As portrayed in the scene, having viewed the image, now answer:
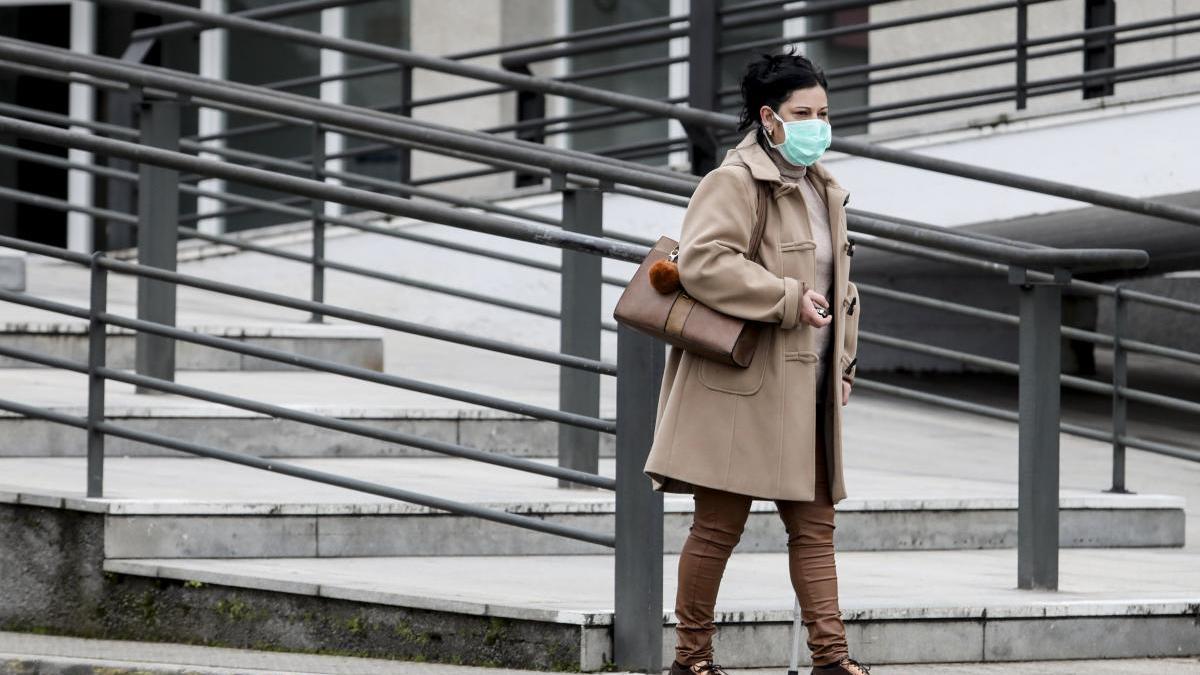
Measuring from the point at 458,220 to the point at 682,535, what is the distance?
4.70 ft

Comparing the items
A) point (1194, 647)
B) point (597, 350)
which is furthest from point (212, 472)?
point (1194, 647)

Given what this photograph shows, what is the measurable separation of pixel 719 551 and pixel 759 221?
0.76 meters

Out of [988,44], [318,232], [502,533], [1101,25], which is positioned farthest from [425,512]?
[988,44]

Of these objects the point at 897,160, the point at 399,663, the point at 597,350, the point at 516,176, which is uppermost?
the point at 516,176

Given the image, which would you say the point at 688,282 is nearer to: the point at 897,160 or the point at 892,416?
the point at 897,160

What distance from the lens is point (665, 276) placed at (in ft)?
12.9

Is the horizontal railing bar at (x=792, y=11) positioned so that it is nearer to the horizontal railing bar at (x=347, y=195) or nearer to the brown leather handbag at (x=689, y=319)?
the horizontal railing bar at (x=347, y=195)

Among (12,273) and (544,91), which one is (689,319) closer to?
(544,91)

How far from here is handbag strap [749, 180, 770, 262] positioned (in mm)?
3992

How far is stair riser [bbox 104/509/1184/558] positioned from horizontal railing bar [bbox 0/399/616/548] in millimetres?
215

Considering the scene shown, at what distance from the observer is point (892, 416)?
29.9 feet

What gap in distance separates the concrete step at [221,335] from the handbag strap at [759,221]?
11.0ft

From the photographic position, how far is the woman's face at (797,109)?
157 inches

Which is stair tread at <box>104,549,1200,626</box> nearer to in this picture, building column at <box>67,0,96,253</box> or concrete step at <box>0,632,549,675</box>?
concrete step at <box>0,632,549,675</box>
